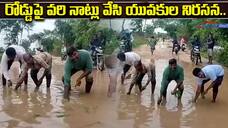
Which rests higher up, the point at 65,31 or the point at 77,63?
the point at 65,31

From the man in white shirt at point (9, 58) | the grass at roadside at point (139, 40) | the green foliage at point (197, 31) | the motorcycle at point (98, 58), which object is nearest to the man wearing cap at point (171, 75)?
the man in white shirt at point (9, 58)

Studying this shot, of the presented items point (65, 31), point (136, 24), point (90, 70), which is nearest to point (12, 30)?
point (65, 31)

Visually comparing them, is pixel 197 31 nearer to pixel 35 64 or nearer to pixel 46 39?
pixel 46 39

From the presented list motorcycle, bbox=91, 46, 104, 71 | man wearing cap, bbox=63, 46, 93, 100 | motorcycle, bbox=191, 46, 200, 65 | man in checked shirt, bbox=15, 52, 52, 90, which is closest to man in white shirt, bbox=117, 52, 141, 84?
man wearing cap, bbox=63, 46, 93, 100

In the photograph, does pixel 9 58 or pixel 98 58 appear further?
pixel 98 58

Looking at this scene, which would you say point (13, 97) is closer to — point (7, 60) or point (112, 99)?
point (7, 60)

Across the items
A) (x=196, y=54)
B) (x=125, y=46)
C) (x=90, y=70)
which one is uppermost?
(x=125, y=46)

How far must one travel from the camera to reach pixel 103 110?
8586mm

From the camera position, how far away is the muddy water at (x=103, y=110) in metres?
7.49

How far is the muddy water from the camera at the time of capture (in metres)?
7.49

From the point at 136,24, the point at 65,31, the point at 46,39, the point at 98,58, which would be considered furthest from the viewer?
the point at 136,24

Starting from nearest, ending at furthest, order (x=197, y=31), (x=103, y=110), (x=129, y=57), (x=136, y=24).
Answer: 1. (x=103, y=110)
2. (x=129, y=57)
3. (x=197, y=31)
4. (x=136, y=24)

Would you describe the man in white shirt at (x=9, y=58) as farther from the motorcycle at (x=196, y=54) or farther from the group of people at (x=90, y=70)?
the motorcycle at (x=196, y=54)

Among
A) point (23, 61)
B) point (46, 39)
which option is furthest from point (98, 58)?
point (46, 39)
